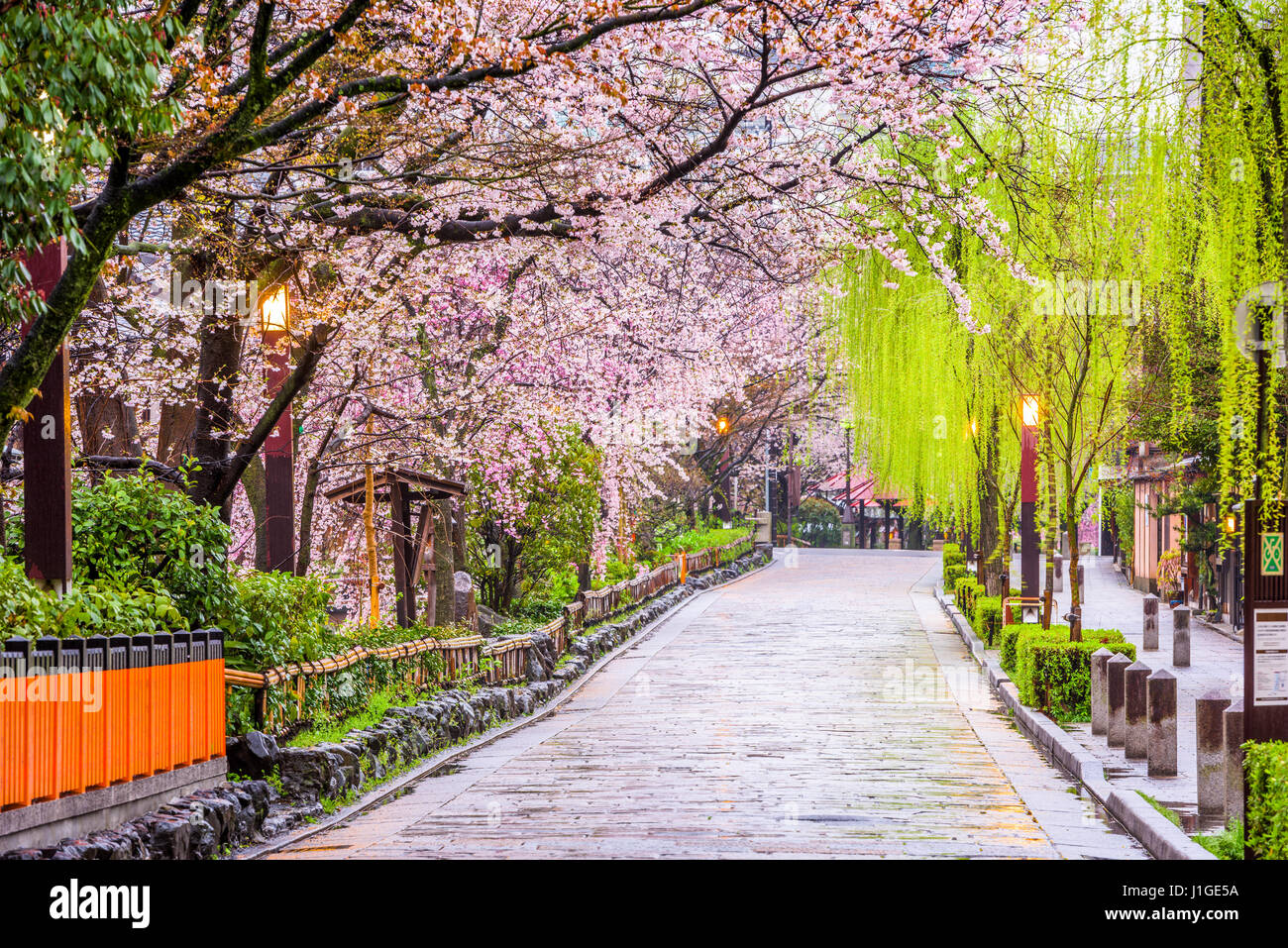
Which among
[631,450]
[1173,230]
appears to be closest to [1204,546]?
[631,450]

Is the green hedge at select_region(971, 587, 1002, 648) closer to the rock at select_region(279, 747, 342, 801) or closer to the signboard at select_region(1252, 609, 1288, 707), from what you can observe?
the rock at select_region(279, 747, 342, 801)

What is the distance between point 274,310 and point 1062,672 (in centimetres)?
952

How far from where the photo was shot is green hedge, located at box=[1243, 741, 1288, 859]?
6.19m

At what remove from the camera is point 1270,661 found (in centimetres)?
686

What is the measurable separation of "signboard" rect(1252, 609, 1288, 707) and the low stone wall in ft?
21.2

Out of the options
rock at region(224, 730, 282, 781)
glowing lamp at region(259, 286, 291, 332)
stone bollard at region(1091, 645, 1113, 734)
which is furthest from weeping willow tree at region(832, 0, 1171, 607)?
rock at region(224, 730, 282, 781)

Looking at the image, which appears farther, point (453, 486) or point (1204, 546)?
point (1204, 546)

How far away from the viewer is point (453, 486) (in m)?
16.0

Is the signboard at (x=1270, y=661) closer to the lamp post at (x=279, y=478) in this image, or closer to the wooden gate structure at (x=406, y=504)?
the lamp post at (x=279, y=478)

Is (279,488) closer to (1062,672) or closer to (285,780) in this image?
(285,780)

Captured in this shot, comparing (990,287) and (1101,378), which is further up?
(990,287)

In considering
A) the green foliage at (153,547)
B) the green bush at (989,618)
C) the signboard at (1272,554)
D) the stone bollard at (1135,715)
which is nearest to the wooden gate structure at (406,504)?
the green foliage at (153,547)

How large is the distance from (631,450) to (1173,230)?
766 inches

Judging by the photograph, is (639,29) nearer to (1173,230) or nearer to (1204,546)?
(1173,230)
